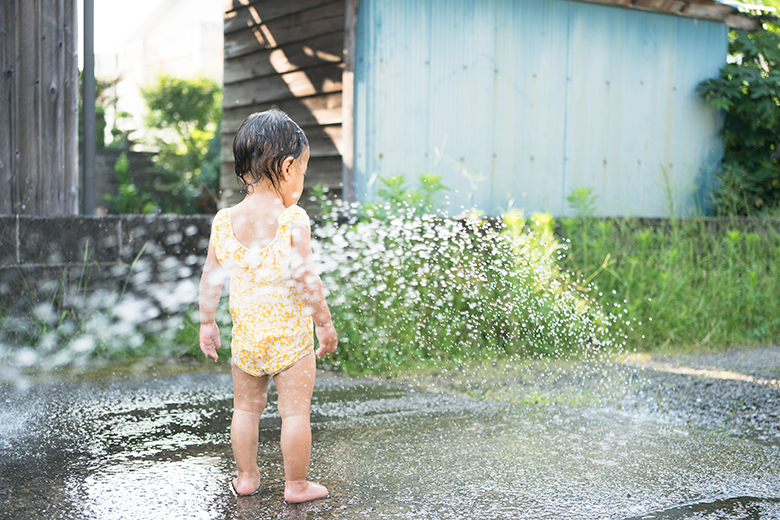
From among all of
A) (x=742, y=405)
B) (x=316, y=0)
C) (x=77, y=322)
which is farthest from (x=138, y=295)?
(x=742, y=405)

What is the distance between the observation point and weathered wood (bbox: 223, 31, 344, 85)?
617cm

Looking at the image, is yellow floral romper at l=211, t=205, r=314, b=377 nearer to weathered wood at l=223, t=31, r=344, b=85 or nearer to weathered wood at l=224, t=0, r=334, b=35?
weathered wood at l=223, t=31, r=344, b=85

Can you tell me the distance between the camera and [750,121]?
7.77 m

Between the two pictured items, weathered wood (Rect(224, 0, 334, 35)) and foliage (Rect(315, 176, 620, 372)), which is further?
weathered wood (Rect(224, 0, 334, 35))

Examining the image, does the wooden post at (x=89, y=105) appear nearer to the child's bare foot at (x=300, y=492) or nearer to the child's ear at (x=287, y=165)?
the child's ear at (x=287, y=165)

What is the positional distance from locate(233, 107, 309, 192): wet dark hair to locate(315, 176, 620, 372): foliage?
2.33 m

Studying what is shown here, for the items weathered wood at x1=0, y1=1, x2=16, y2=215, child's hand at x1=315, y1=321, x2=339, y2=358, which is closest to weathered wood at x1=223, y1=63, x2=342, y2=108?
weathered wood at x1=0, y1=1, x2=16, y2=215

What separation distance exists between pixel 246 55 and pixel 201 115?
13.5 meters

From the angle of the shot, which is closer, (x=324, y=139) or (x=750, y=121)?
(x=324, y=139)

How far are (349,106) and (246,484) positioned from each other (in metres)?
3.90

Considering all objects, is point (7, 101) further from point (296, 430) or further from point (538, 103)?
point (538, 103)

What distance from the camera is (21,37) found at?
190 inches

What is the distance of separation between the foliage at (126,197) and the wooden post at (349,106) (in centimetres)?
776

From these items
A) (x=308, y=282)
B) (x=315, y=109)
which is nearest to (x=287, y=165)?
(x=308, y=282)
